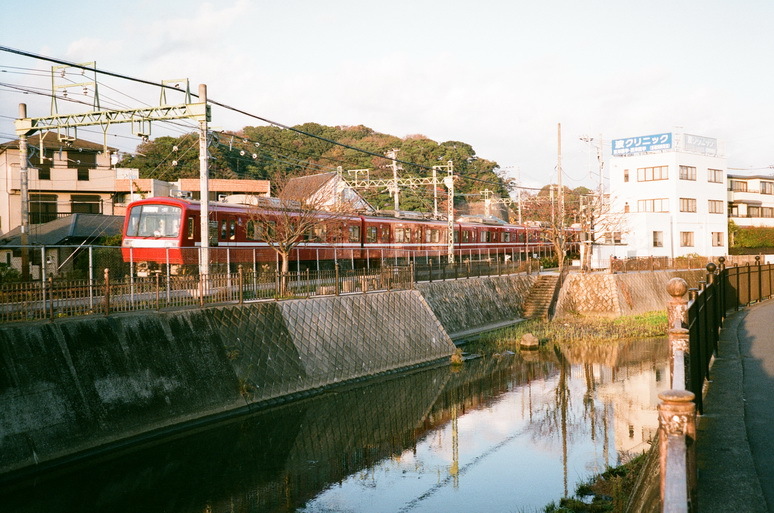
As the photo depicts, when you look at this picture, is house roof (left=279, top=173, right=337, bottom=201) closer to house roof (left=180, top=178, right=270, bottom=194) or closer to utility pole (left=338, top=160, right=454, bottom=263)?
utility pole (left=338, top=160, right=454, bottom=263)

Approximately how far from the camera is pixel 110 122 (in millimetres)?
17062

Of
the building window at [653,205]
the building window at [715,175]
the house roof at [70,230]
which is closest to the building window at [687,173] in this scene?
the building window at [715,175]

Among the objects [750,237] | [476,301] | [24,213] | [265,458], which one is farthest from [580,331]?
[750,237]

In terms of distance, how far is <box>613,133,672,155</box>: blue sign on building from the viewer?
43281mm

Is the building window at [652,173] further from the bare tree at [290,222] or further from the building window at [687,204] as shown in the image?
the bare tree at [290,222]

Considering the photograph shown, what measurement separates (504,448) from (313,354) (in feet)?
19.1

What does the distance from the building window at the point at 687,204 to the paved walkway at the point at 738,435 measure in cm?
3419

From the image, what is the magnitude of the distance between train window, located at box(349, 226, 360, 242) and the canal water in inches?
427

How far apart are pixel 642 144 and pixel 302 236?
29848 mm

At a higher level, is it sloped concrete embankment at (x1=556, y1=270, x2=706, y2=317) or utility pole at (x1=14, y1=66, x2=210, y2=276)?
utility pole at (x1=14, y1=66, x2=210, y2=276)

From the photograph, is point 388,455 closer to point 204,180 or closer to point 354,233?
point 204,180

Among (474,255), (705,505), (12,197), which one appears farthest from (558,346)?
(12,197)

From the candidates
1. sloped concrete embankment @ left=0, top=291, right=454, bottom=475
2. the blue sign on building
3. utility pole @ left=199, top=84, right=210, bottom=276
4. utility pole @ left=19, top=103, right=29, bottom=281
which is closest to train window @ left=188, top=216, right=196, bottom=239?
utility pole @ left=199, top=84, right=210, bottom=276

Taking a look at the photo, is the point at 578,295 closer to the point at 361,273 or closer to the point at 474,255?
the point at 474,255
